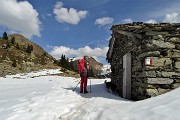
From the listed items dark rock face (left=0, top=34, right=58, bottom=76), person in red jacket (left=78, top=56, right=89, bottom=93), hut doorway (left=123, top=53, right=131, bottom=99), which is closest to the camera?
hut doorway (left=123, top=53, right=131, bottom=99)

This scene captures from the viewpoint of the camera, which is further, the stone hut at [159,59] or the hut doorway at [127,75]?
the hut doorway at [127,75]

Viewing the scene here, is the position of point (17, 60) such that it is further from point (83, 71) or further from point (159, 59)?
point (159, 59)

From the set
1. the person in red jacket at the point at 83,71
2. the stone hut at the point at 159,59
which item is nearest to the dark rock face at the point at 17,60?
the person in red jacket at the point at 83,71

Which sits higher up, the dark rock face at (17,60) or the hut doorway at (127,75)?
the dark rock face at (17,60)

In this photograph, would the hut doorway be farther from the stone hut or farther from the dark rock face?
the dark rock face

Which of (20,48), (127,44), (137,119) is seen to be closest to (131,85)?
(127,44)

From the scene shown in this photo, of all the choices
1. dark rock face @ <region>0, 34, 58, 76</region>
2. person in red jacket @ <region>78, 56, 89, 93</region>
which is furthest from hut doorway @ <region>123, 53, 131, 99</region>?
dark rock face @ <region>0, 34, 58, 76</region>

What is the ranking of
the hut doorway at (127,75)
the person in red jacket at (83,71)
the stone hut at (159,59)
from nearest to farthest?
the stone hut at (159,59)
the hut doorway at (127,75)
the person in red jacket at (83,71)

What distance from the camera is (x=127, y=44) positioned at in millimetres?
11500

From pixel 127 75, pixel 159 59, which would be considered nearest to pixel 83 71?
pixel 127 75

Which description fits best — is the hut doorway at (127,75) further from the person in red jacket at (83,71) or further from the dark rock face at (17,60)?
the dark rock face at (17,60)

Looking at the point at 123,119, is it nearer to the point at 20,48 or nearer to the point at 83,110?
the point at 83,110

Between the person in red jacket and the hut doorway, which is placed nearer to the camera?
the hut doorway

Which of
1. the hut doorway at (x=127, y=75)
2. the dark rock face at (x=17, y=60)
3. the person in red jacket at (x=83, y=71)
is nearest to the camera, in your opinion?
the hut doorway at (x=127, y=75)
